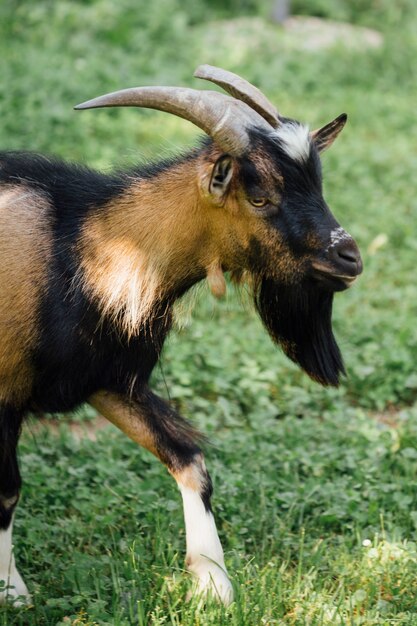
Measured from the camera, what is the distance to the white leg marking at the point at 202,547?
414cm

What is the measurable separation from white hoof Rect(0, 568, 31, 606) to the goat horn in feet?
6.11

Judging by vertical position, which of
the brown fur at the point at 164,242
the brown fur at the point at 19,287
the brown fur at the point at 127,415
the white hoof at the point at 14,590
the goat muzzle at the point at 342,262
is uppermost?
the goat muzzle at the point at 342,262

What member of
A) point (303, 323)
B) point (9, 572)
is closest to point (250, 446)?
point (303, 323)

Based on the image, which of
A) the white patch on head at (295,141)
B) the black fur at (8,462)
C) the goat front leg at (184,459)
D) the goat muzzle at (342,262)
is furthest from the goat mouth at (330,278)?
the black fur at (8,462)

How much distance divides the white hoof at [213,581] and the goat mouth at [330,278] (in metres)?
1.17

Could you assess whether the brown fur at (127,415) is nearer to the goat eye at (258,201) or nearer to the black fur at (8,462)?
the black fur at (8,462)

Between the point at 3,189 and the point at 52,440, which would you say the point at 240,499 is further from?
the point at 3,189

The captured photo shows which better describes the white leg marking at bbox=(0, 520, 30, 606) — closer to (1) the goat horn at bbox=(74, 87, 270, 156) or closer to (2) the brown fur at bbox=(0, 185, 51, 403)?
(2) the brown fur at bbox=(0, 185, 51, 403)

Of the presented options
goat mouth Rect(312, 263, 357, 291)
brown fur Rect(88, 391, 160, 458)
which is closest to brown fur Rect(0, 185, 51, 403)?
brown fur Rect(88, 391, 160, 458)

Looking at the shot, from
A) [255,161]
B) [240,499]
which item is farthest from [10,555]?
[255,161]

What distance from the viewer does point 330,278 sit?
3.97m

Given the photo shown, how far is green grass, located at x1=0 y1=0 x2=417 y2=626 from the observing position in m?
4.15

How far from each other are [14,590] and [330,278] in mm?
1757

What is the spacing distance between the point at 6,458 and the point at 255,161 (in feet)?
5.04
